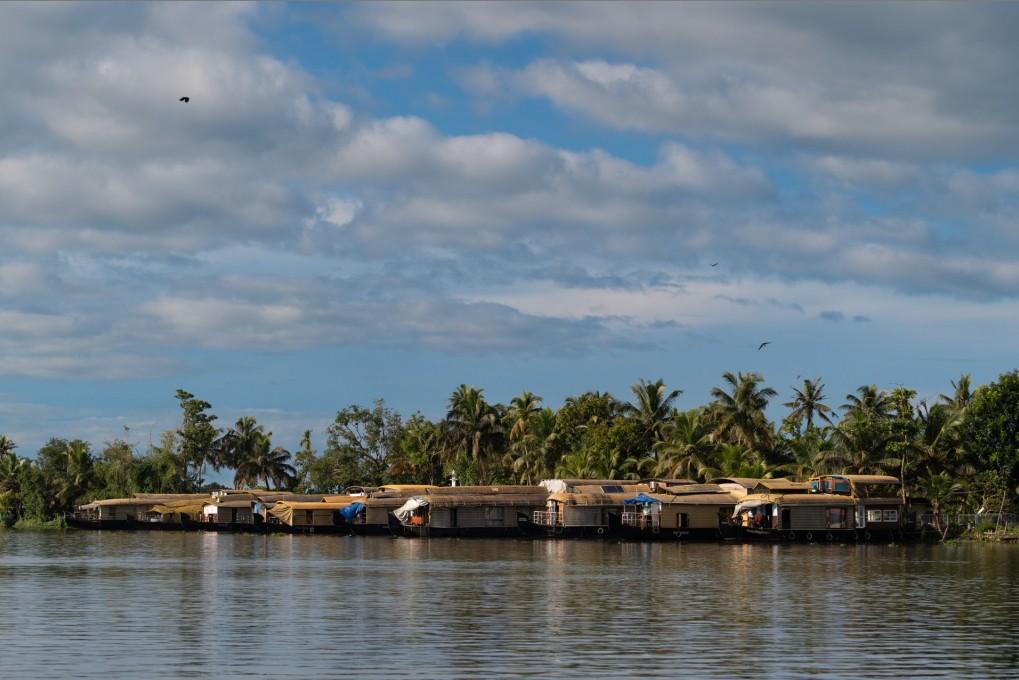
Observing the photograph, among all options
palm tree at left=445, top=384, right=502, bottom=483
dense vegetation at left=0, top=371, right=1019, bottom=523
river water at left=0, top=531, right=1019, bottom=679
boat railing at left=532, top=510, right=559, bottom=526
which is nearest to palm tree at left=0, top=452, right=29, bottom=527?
Result: dense vegetation at left=0, top=371, right=1019, bottom=523

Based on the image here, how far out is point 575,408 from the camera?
11006 centimetres

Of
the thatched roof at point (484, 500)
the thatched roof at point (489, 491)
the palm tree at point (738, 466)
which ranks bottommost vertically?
the thatched roof at point (484, 500)

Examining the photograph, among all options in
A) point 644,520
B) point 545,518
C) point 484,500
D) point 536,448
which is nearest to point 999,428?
point 644,520

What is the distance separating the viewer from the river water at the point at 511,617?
90.1ft

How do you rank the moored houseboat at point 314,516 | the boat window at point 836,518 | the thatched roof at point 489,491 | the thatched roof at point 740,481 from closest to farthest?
1. the boat window at point 836,518
2. the thatched roof at point 740,481
3. the thatched roof at point 489,491
4. the moored houseboat at point 314,516

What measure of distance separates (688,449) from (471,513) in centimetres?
1631

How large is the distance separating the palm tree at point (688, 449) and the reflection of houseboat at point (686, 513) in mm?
8503

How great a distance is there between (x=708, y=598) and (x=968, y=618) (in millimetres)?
8592

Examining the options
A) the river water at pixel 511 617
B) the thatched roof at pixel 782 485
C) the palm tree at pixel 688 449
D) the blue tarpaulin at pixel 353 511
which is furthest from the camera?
the blue tarpaulin at pixel 353 511

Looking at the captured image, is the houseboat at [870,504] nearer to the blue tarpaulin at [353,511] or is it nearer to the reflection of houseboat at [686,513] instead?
the reflection of houseboat at [686,513]

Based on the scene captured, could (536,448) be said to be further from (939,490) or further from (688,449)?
(939,490)

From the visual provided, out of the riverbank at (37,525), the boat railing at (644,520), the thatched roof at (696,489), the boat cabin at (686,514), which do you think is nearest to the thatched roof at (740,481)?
the thatched roof at (696,489)

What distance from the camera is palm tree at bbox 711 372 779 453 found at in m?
95.6

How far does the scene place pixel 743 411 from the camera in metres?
95.9
